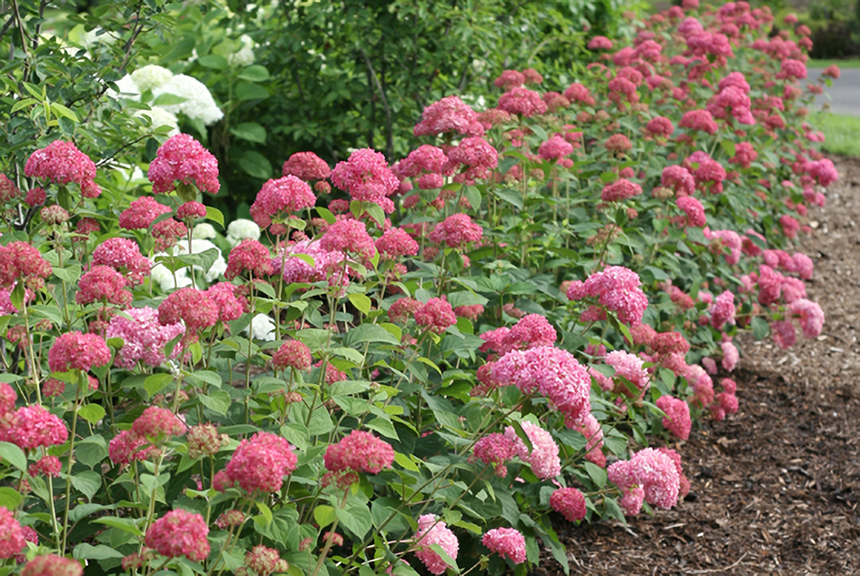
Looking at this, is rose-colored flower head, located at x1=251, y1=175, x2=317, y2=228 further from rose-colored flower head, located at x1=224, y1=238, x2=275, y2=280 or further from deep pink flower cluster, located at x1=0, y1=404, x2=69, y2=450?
deep pink flower cluster, located at x1=0, y1=404, x2=69, y2=450

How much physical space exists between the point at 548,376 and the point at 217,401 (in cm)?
76

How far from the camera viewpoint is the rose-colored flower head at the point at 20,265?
164 cm

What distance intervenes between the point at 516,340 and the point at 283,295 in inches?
30.9

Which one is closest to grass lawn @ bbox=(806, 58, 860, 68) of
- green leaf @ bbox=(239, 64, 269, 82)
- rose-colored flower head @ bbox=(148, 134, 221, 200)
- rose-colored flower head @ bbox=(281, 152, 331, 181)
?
green leaf @ bbox=(239, 64, 269, 82)

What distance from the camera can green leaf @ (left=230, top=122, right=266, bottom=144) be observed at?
→ 4.88m

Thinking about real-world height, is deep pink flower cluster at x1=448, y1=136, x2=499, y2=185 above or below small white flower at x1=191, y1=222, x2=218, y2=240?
above

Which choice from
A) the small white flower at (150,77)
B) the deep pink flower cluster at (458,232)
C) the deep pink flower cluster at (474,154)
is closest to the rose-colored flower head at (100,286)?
the deep pink flower cluster at (458,232)

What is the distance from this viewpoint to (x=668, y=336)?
2812mm

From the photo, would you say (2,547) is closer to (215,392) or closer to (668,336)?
(215,392)

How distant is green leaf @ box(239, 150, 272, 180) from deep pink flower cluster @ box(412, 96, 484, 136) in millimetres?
2107

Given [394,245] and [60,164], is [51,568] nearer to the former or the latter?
[60,164]

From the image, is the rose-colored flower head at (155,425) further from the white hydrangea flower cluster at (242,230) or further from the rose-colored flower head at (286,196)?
the white hydrangea flower cluster at (242,230)

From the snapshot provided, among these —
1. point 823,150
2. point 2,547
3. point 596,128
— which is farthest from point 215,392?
point 823,150

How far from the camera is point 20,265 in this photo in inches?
64.9
